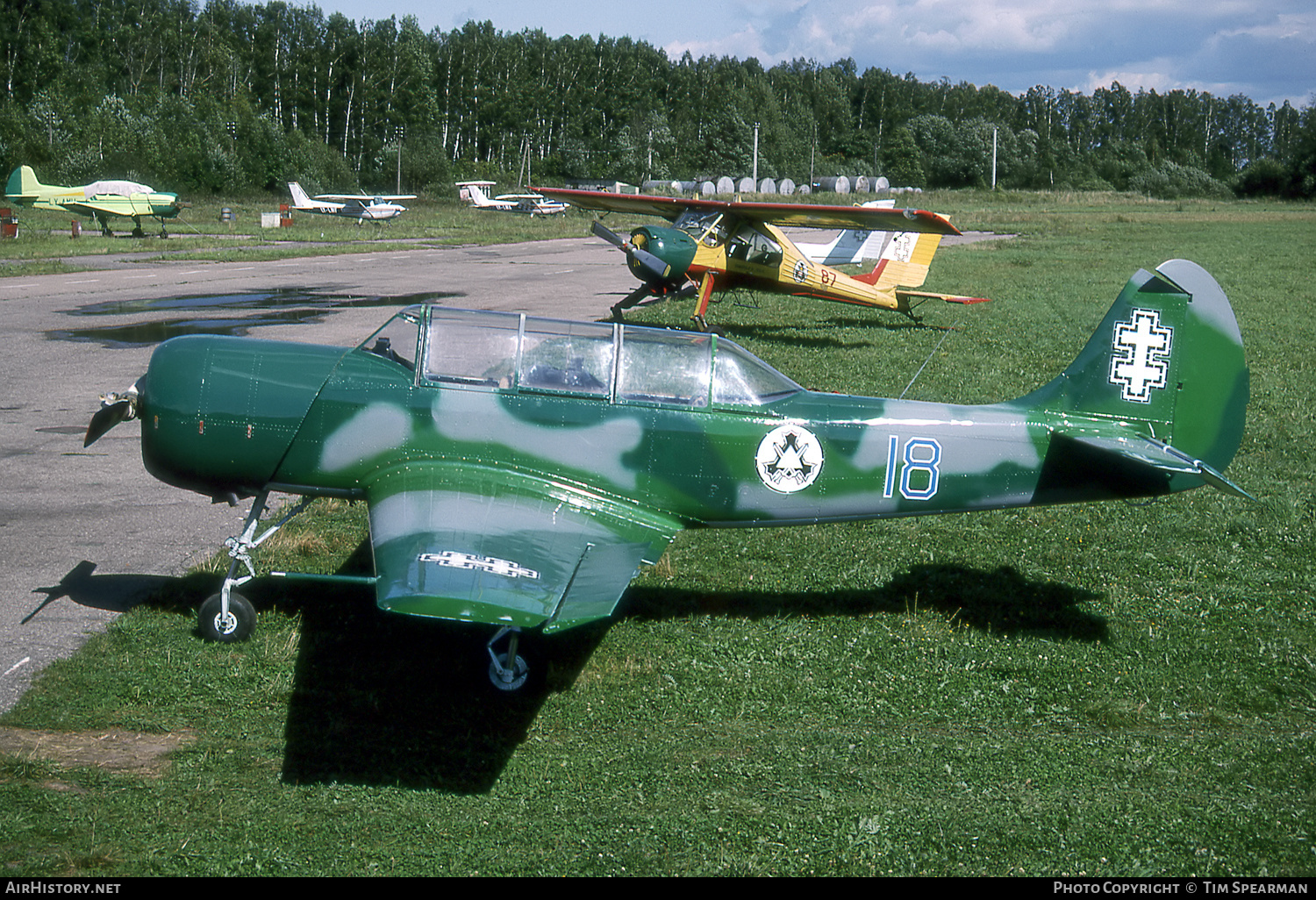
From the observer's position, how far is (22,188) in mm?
42125

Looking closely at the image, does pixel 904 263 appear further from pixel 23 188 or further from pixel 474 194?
pixel 474 194

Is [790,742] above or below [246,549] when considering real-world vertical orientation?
below

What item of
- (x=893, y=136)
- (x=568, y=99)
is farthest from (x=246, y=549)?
(x=893, y=136)

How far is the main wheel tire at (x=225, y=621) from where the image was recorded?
250 inches

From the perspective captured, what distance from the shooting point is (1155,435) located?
22.2ft

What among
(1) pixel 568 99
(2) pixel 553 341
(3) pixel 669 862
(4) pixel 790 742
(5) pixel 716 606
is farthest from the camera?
(1) pixel 568 99

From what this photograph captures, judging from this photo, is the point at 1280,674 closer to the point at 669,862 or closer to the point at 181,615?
the point at 669,862

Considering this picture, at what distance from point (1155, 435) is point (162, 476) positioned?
21.2ft

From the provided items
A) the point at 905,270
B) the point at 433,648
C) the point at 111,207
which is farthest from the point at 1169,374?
the point at 111,207

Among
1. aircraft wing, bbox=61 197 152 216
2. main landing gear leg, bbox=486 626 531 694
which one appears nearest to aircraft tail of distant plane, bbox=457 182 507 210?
aircraft wing, bbox=61 197 152 216

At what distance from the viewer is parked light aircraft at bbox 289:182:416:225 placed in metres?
56.7

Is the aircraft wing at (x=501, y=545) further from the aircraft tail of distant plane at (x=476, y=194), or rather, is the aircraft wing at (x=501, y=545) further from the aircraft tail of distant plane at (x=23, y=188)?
the aircraft tail of distant plane at (x=476, y=194)

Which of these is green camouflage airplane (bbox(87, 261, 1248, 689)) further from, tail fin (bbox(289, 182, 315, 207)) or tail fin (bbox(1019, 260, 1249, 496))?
tail fin (bbox(289, 182, 315, 207))

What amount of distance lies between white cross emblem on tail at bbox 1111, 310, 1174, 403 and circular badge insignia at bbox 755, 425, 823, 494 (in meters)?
2.13
